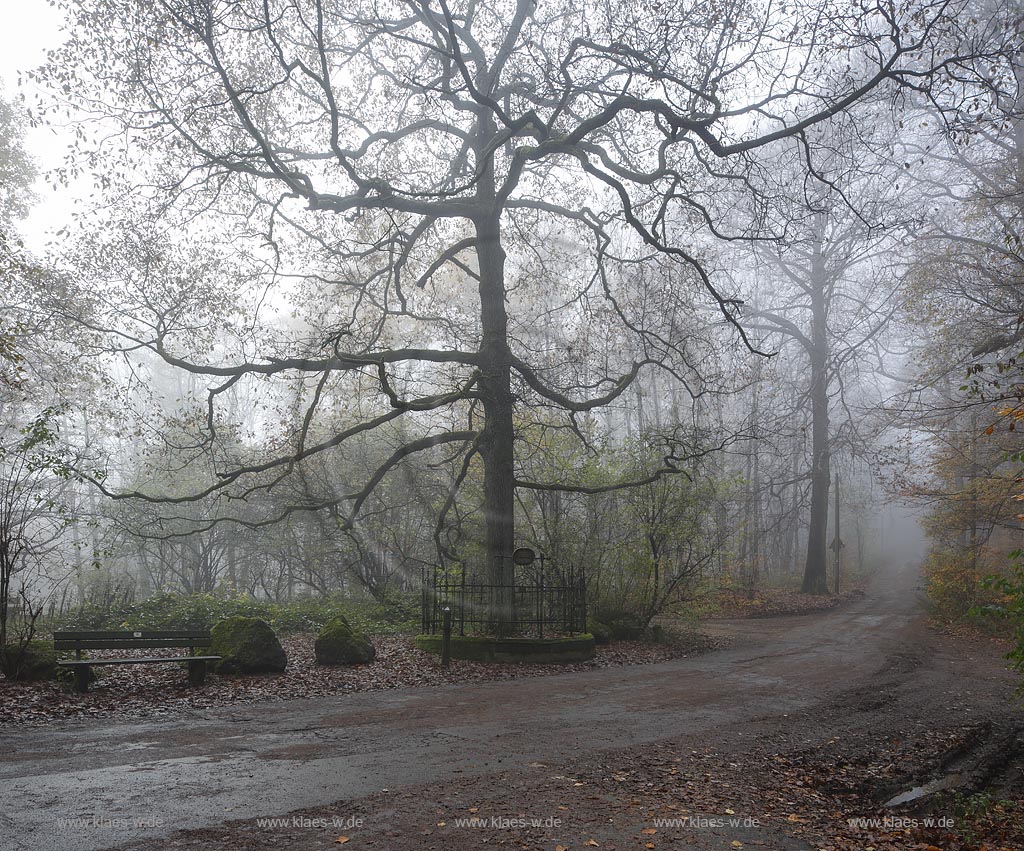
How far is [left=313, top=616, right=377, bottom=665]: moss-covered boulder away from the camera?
35.5 ft

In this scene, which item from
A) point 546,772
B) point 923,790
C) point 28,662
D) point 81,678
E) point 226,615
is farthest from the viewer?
point 226,615

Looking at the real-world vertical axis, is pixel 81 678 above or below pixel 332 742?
above

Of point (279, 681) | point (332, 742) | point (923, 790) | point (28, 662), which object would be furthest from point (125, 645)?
point (923, 790)

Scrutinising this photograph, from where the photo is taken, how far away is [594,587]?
14727 millimetres

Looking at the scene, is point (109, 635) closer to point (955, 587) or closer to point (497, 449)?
point (497, 449)

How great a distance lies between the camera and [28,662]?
852cm

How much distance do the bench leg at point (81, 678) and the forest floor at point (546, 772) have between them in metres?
1.54

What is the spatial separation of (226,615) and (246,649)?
5723 millimetres

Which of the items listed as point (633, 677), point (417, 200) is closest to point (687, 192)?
point (417, 200)

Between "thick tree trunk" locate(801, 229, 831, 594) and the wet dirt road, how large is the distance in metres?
14.3

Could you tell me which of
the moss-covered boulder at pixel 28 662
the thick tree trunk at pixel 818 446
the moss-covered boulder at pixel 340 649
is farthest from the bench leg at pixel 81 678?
the thick tree trunk at pixel 818 446

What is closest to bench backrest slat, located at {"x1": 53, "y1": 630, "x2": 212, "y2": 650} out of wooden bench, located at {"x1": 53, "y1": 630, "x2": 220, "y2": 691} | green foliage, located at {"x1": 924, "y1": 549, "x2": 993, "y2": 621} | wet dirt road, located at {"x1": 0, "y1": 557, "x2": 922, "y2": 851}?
wooden bench, located at {"x1": 53, "y1": 630, "x2": 220, "y2": 691}

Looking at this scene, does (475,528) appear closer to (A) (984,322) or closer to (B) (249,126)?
(B) (249,126)

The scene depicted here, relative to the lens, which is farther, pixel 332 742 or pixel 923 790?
pixel 332 742
